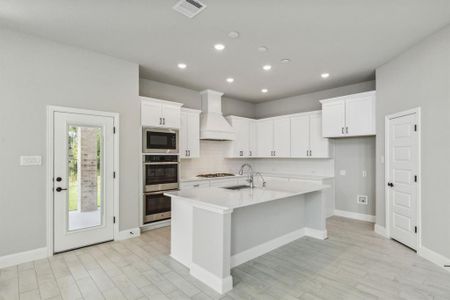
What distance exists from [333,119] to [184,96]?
3500mm

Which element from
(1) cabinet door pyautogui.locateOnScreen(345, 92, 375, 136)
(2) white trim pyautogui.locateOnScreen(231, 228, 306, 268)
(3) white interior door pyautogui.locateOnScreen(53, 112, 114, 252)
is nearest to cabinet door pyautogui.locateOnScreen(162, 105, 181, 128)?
(3) white interior door pyautogui.locateOnScreen(53, 112, 114, 252)

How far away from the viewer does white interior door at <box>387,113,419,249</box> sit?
347 centimetres

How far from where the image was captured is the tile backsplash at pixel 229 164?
5.74m

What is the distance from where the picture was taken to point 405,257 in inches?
127

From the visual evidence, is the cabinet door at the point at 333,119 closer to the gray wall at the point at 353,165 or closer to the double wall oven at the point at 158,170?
the gray wall at the point at 353,165

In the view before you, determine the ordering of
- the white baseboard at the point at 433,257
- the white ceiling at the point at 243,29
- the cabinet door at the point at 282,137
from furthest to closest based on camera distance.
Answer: the cabinet door at the point at 282,137
the white baseboard at the point at 433,257
the white ceiling at the point at 243,29

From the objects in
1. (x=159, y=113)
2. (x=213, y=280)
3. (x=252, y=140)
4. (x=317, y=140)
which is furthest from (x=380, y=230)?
(x=159, y=113)

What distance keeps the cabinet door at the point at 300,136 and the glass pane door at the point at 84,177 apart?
4420 mm

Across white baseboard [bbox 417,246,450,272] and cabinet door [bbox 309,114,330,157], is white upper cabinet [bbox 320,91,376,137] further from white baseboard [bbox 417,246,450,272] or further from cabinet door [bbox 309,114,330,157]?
white baseboard [bbox 417,246,450,272]

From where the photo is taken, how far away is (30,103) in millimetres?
3180

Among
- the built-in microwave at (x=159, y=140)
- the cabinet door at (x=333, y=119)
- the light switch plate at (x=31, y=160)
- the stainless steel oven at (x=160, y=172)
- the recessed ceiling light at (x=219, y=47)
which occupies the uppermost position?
the recessed ceiling light at (x=219, y=47)

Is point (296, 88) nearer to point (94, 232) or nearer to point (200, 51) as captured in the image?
point (200, 51)

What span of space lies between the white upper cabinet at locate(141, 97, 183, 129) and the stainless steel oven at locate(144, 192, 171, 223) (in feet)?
4.52

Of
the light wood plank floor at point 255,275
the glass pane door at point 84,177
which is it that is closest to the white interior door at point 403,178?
the light wood plank floor at point 255,275
